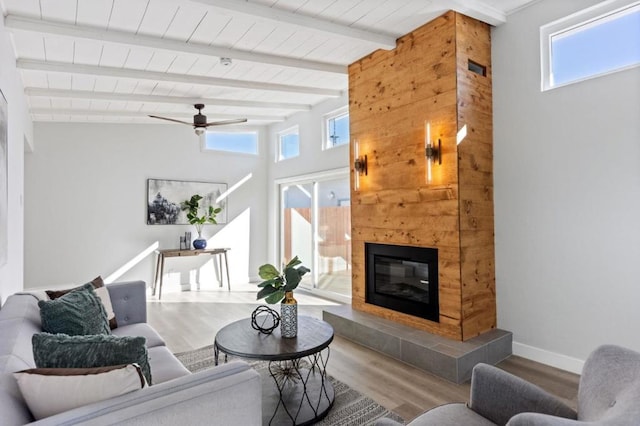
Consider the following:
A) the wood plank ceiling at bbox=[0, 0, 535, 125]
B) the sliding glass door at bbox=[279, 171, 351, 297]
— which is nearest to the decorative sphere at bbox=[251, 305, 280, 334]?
the wood plank ceiling at bbox=[0, 0, 535, 125]

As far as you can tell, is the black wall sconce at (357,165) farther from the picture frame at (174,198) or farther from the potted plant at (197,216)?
the picture frame at (174,198)

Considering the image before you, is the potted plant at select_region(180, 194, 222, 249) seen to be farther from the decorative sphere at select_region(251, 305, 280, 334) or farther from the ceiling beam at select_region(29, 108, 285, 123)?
the decorative sphere at select_region(251, 305, 280, 334)

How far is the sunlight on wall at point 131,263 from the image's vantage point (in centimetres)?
598

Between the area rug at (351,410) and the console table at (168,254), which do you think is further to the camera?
the console table at (168,254)

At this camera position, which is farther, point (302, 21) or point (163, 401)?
point (302, 21)

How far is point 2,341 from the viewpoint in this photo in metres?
1.56

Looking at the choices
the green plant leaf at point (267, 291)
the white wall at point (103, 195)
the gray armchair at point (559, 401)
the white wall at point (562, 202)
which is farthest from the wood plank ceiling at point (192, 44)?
the gray armchair at point (559, 401)

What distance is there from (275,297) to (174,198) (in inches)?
188

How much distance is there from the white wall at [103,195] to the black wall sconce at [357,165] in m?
3.46

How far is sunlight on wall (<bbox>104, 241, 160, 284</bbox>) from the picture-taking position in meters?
5.98

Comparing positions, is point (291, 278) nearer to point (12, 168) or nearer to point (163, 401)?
point (163, 401)

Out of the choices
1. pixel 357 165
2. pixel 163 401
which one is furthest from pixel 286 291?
pixel 357 165

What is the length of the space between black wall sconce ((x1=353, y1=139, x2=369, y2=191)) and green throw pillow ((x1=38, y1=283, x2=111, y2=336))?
287cm

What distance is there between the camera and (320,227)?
6.04 metres
